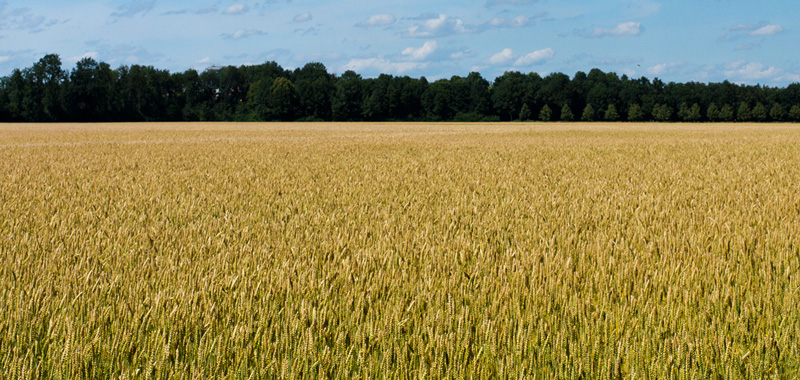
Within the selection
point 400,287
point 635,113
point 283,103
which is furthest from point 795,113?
point 400,287

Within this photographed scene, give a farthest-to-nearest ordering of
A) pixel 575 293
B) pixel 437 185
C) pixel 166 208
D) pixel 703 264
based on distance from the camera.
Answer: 1. pixel 437 185
2. pixel 166 208
3. pixel 703 264
4. pixel 575 293

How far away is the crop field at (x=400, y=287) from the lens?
75.0 inches

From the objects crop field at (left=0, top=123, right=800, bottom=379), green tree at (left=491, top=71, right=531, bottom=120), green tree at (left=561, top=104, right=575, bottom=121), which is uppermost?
green tree at (left=491, top=71, right=531, bottom=120)

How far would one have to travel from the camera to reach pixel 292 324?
214 centimetres

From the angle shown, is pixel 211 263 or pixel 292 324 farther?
pixel 211 263

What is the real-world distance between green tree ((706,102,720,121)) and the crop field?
96.8m

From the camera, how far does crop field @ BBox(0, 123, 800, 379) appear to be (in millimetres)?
1906

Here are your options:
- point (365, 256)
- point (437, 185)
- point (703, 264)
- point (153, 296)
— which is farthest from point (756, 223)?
point (153, 296)

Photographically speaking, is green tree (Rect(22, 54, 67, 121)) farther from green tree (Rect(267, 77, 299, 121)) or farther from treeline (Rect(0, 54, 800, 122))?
green tree (Rect(267, 77, 299, 121))

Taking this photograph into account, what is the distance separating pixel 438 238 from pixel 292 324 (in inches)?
65.4

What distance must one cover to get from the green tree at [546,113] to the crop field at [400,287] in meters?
88.1

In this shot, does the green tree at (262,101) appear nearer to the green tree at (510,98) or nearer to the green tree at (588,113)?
the green tree at (510,98)

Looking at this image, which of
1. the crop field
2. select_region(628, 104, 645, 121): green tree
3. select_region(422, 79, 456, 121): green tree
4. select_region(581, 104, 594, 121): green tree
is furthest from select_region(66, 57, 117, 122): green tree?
the crop field

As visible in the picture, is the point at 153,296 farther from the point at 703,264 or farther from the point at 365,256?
the point at 703,264
